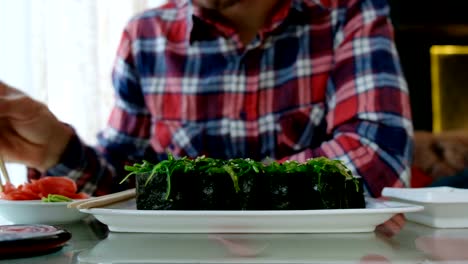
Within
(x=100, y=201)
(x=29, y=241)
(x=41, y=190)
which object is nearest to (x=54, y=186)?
(x=41, y=190)

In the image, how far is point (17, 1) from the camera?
1.59 m

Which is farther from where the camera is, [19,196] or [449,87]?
[449,87]

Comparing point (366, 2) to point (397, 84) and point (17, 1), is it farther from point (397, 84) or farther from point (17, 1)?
point (17, 1)

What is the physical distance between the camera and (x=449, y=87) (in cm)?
263

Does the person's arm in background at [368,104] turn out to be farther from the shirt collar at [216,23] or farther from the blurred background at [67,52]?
the blurred background at [67,52]

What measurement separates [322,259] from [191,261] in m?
0.09

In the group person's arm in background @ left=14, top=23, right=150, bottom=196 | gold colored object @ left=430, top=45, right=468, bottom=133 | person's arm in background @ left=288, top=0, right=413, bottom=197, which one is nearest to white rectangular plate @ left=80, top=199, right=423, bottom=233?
person's arm in background @ left=288, top=0, right=413, bottom=197

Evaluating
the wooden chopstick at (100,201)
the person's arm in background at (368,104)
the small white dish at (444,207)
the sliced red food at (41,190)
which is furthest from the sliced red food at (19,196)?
the person's arm in background at (368,104)

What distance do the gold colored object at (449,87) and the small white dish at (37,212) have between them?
2.25 m

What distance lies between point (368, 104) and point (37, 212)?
738 millimetres

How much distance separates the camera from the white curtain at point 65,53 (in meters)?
1.58

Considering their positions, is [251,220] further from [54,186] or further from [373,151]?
[373,151]

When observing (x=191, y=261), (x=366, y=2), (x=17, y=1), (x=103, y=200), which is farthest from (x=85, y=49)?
(x=191, y=261)

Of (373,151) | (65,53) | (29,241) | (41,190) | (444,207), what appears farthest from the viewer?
(65,53)
